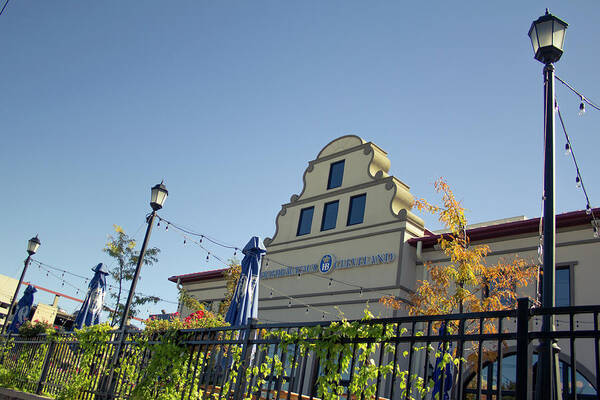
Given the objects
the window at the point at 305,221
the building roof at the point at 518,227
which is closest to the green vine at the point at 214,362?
the building roof at the point at 518,227

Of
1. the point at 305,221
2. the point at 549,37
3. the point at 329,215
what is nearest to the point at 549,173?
the point at 549,37

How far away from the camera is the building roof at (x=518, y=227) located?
14344mm

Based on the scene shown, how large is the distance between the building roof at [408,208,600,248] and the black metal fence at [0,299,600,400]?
2.82 m

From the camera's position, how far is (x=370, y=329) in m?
5.12

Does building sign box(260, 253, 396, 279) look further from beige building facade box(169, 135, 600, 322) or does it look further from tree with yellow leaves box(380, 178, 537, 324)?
tree with yellow leaves box(380, 178, 537, 324)

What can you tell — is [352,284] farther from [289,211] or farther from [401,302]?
[289,211]

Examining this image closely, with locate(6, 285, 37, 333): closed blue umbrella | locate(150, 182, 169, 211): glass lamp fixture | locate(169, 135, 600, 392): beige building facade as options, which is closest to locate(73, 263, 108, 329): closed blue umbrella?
locate(6, 285, 37, 333): closed blue umbrella

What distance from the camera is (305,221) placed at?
73.4 ft

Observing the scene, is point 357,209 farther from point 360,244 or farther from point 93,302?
point 93,302

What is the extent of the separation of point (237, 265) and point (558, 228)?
1285cm

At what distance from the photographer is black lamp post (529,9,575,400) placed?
437cm

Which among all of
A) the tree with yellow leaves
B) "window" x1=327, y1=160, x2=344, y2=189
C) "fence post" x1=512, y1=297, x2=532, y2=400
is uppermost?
"window" x1=327, y1=160, x2=344, y2=189

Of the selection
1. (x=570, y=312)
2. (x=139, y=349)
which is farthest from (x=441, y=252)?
(x=570, y=312)

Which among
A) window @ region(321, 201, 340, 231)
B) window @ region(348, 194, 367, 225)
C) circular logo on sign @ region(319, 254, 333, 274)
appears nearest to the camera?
circular logo on sign @ region(319, 254, 333, 274)
